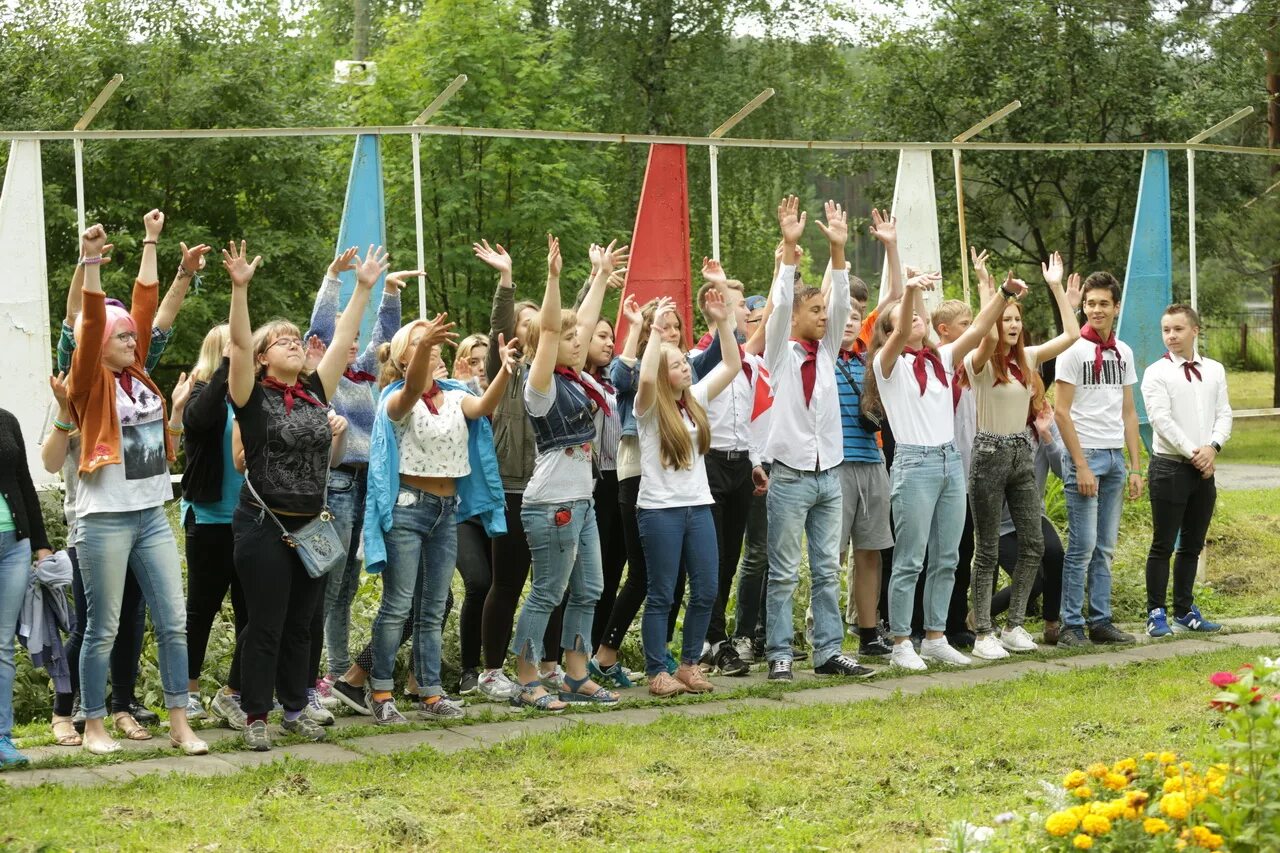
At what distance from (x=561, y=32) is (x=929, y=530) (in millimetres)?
22872

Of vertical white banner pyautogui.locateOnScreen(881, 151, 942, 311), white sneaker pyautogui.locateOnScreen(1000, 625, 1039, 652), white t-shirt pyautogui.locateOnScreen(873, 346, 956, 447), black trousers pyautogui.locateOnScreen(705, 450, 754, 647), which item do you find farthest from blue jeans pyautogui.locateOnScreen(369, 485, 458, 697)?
vertical white banner pyautogui.locateOnScreen(881, 151, 942, 311)

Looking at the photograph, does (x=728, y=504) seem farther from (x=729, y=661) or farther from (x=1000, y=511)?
(x=1000, y=511)

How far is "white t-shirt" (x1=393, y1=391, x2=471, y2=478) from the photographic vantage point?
22.4ft

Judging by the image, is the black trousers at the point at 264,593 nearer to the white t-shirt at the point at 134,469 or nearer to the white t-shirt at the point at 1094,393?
the white t-shirt at the point at 134,469

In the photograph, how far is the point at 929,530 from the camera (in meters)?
8.21

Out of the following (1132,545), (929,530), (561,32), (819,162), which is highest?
(561,32)

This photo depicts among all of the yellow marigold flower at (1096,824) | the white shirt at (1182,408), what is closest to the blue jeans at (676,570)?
the white shirt at (1182,408)

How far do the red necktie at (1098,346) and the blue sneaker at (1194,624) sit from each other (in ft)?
5.31

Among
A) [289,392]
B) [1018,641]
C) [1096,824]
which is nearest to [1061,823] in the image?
[1096,824]

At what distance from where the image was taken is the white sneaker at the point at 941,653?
8.26 metres

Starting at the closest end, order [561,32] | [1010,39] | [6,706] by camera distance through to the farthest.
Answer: [6,706] < [1010,39] < [561,32]

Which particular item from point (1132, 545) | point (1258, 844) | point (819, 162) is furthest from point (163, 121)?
point (1258, 844)

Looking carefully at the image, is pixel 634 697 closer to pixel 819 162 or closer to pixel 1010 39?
pixel 1010 39

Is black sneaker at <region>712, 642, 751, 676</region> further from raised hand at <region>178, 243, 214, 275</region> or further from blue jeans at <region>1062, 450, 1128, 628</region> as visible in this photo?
raised hand at <region>178, 243, 214, 275</region>
